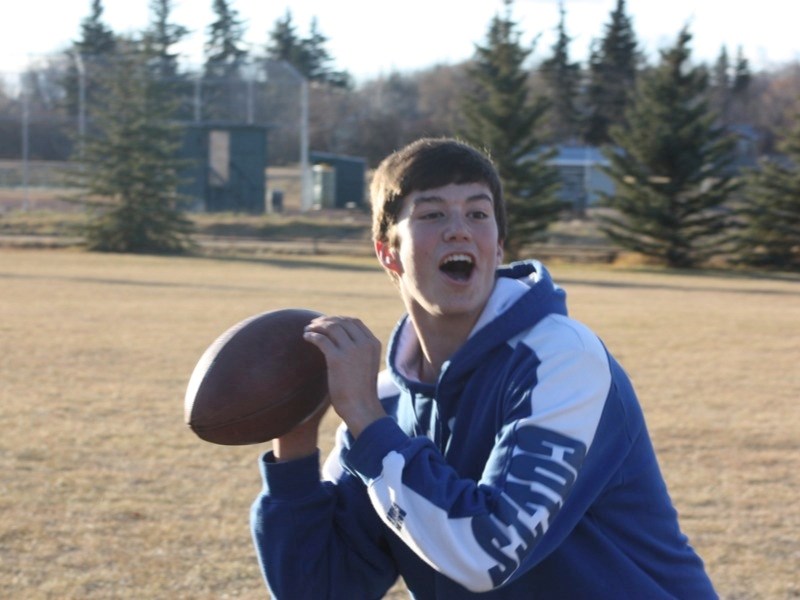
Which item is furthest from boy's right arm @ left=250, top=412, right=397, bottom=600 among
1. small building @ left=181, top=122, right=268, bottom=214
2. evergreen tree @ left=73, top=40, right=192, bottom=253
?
small building @ left=181, top=122, right=268, bottom=214

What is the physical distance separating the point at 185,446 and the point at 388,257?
476cm

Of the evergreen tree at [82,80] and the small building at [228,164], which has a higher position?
the evergreen tree at [82,80]

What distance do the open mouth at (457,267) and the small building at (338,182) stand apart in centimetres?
4770

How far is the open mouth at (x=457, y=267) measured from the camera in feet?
→ 7.86

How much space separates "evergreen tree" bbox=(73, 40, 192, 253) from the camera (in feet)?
115

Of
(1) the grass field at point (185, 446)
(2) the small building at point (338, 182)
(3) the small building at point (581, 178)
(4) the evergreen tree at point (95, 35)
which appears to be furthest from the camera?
(4) the evergreen tree at point (95, 35)

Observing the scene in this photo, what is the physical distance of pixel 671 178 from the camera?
35625 mm

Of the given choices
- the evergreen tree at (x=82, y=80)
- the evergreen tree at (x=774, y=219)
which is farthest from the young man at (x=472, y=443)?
the evergreen tree at (x=82, y=80)

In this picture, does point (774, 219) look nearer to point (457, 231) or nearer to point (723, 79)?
point (457, 231)

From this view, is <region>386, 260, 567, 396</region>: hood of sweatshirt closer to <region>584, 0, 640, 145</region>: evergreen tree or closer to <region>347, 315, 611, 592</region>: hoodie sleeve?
<region>347, 315, 611, 592</region>: hoodie sleeve

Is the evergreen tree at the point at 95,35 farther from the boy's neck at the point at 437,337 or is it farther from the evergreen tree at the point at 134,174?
the boy's neck at the point at 437,337

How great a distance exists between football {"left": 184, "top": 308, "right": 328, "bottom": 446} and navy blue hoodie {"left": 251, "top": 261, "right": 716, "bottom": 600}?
0.11 meters

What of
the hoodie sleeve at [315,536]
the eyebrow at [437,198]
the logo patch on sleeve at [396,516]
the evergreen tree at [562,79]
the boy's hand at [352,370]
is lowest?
the hoodie sleeve at [315,536]

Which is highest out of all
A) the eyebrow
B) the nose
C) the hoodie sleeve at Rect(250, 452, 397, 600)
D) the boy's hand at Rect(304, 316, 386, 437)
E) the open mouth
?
the eyebrow
